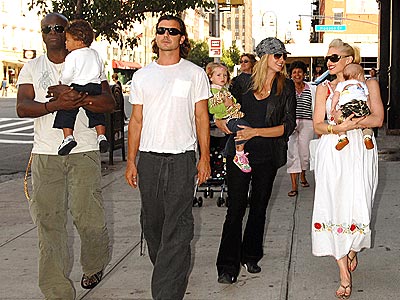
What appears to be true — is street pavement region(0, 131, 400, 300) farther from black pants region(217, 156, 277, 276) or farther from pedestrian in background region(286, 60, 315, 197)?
pedestrian in background region(286, 60, 315, 197)

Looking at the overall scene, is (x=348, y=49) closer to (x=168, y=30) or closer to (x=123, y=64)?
(x=168, y=30)

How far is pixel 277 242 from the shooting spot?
293 inches

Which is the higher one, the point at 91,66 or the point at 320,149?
the point at 91,66

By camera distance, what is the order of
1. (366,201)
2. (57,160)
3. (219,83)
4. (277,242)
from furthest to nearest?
(277,242) < (219,83) < (366,201) < (57,160)

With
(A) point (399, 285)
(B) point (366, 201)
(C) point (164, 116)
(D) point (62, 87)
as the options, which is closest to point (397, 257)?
(A) point (399, 285)

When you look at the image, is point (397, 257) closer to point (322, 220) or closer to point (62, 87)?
point (322, 220)

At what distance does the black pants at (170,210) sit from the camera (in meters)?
4.95

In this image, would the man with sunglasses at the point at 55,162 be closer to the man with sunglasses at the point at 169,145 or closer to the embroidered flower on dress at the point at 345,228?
the man with sunglasses at the point at 169,145

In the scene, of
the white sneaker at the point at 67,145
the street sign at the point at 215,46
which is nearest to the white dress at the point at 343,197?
the white sneaker at the point at 67,145

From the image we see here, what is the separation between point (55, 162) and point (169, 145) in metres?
0.89

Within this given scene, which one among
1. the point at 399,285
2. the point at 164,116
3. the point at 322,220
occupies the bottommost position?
the point at 399,285

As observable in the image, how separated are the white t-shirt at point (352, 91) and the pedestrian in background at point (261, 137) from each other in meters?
0.58

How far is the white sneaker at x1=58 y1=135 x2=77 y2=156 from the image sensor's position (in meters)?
5.16

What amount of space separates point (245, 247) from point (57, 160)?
6.31 ft
